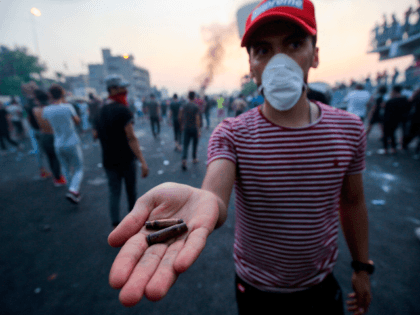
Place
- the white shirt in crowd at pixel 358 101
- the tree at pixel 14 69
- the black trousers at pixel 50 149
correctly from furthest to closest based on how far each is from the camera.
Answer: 1. the tree at pixel 14 69
2. the white shirt in crowd at pixel 358 101
3. the black trousers at pixel 50 149

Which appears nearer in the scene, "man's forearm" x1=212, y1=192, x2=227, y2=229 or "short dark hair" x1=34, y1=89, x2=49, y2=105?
"man's forearm" x1=212, y1=192, x2=227, y2=229

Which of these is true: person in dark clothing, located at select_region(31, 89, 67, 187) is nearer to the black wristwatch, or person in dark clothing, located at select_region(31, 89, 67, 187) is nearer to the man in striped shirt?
the man in striped shirt

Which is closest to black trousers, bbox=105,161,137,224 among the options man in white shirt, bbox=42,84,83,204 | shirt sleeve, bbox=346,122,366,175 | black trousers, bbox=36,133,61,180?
man in white shirt, bbox=42,84,83,204

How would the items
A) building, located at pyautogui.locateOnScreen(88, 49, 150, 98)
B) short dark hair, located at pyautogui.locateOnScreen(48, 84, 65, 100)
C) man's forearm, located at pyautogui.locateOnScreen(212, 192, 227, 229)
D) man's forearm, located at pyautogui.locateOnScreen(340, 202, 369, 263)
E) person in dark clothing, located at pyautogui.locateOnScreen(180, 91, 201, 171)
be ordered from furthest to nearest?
1. building, located at pyautogui.locateOnScreen(88, 49, 150, 98)
2. person in dark clothing, located at pyautogui.locateOnScreen(180, 91, 201, 171)
3. short dark hair, located at pyautogui.locateOnScreen(48, 84, 65, 100)
4. man's forearm, located at pyautogui.locateOnScreen(340, 202, 369, 263)
5. man's forearm, located at pyautogui.locateOnScreen(212, 192, 227, 229)

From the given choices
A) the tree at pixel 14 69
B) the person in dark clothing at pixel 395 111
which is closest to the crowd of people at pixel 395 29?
the person in dark clothing at pixel 395 111

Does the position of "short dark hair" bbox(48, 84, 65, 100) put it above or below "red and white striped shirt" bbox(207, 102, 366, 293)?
above

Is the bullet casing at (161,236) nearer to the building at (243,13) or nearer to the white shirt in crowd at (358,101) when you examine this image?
the building at (243,13)

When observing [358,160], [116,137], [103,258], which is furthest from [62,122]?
[358,160]

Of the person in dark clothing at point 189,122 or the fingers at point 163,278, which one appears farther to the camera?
the person in dark clothing at point 189,122
